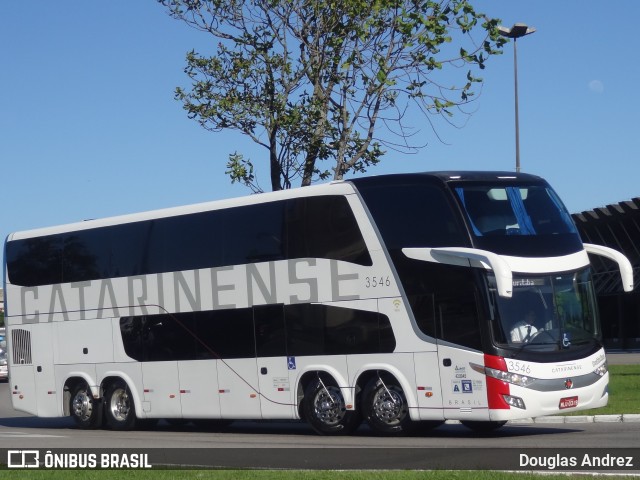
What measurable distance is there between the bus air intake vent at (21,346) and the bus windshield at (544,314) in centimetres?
1231

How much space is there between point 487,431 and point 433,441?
227cm

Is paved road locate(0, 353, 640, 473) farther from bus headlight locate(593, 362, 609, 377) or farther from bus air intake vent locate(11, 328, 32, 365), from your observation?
bus air intake vent locate(11, 328, 32, 365)

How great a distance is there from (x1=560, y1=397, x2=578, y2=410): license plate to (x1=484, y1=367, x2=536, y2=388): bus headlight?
60 centimetres

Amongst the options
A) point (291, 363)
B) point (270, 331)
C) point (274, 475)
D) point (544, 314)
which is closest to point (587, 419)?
point (544, 314)

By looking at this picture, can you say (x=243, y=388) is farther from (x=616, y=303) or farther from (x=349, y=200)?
(x=616, y=303)

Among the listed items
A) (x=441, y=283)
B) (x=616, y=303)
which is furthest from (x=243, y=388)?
(x=616, y=303)

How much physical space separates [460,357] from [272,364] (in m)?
4.02

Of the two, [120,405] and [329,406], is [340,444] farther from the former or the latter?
[120,405]

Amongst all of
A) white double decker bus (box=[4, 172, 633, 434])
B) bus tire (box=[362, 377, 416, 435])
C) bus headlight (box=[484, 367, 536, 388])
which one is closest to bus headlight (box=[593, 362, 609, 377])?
white double decker bus (box=[4, 172, 633, 434])

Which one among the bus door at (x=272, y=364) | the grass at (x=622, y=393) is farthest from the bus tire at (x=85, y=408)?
the grass at (x=622, y=393)

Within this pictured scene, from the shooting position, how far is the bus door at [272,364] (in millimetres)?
20188

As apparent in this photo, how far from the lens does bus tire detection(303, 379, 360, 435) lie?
63.4ft

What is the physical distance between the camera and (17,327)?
85.4ft

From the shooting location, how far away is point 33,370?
84.0 ft
